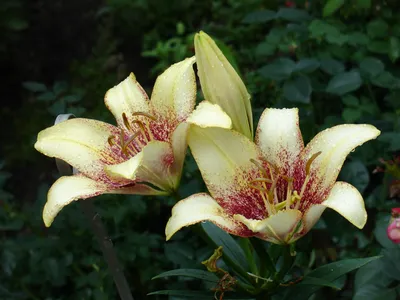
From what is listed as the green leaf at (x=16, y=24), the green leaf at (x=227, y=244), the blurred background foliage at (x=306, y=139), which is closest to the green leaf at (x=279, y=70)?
the blurred background foliage at (x=306, y=139)

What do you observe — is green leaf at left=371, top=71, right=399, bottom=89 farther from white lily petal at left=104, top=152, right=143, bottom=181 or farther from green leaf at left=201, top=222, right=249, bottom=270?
white lily petal at left=104, top=152, right=143, bottom=181

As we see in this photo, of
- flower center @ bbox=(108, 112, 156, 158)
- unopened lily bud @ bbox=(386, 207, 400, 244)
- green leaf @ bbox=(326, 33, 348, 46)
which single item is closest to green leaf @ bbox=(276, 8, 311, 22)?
green leaf @ bbox=(326, 33, 348, 46)

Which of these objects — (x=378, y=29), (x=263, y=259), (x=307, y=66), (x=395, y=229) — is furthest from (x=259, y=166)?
(x=378, y=29)

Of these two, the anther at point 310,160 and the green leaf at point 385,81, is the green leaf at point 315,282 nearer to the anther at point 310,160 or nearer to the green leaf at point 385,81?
the anther at point 310,160

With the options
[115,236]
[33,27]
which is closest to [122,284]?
[115,236]

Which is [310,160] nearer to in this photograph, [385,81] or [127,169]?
[127,169]

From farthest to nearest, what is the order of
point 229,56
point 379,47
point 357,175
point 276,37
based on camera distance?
point 276,37 → point 379,47 → point 357,175 → point 229,56
